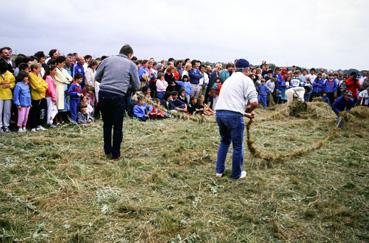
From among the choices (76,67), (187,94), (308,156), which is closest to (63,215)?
(308,156)

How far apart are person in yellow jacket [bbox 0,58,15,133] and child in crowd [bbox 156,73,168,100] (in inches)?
209

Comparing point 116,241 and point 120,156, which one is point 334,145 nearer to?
point 120,156

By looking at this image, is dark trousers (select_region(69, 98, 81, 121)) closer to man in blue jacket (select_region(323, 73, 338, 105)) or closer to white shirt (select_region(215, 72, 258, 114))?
white shirt (select_region(215, 72, 258, 114))

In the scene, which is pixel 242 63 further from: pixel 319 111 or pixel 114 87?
pixel 319 111

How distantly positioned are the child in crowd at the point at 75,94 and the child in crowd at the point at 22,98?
4.46ft

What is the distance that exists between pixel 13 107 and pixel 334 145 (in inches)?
329

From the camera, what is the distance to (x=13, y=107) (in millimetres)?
8523

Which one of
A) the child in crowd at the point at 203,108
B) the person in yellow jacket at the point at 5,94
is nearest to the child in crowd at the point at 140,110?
the child in crowd at the point at 203,108

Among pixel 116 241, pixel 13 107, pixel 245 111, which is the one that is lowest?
pixel 116 241

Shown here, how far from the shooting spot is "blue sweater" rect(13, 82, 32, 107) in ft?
26.5

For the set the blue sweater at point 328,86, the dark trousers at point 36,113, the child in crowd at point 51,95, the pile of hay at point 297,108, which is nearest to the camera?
the dark trousers at point 36,113

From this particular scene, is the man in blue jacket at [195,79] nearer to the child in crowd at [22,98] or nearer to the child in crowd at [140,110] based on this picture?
the child in crowd at [140,110]

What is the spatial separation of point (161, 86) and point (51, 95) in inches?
172

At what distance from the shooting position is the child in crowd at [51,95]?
29.3ft
